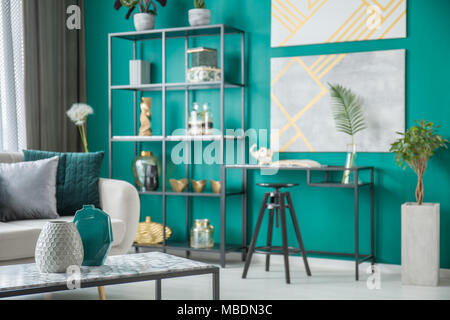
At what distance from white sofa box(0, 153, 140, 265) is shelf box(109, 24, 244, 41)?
1.46m

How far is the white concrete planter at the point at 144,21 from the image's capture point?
4.82 metres

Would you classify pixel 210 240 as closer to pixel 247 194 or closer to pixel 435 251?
pixel 247 194

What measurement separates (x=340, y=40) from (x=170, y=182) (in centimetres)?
172

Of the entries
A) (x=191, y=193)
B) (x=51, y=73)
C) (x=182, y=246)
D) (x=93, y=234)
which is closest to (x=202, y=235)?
(x=182, y=246)

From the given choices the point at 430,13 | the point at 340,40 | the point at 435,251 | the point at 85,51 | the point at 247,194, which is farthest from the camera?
the point at 85,51

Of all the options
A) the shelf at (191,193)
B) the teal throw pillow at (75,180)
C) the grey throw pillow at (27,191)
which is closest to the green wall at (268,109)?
the shelf at (191,193)

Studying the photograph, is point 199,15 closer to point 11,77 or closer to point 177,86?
point 177,86

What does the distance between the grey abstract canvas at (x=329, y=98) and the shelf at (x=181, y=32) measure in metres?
0.47

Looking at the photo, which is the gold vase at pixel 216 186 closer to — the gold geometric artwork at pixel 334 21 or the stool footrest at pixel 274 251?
the stool footrest at pixel 274 251

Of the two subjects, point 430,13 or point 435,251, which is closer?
A: point 435,251

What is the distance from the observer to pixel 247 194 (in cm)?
472

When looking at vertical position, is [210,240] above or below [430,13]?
below

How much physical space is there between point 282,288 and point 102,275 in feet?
6.14
